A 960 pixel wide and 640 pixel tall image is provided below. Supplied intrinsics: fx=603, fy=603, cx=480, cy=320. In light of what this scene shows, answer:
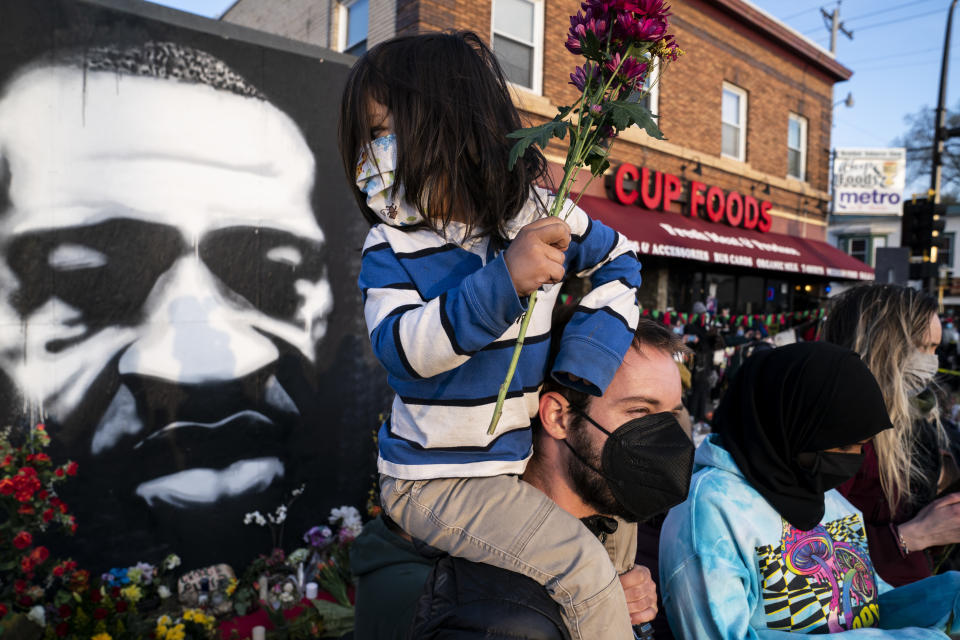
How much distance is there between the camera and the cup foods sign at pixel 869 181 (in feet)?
54.8

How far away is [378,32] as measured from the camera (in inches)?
357

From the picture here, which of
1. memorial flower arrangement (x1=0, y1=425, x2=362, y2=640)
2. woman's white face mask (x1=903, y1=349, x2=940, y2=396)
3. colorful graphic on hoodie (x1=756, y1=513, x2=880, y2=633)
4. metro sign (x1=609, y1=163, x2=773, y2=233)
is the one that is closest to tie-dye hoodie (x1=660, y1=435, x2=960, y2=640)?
colorful graphic on hoodie (x1=756, y1=513, x2=880, y2=633)

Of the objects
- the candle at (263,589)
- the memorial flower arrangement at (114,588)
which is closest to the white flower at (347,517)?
the memorial flower arrangement at (114,588)

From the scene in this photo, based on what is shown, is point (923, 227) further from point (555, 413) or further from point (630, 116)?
point (630, 116)

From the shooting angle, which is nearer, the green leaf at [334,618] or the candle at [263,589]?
the green leaf at [334,618]

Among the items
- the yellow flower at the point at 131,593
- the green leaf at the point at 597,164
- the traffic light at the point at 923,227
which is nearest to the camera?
the green leaf at the point at 597,164

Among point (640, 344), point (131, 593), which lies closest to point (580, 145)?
point (640, 344)

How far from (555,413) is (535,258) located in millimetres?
724

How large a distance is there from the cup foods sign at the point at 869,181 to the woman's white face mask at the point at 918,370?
51.9 ft

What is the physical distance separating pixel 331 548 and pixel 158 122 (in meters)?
3.52

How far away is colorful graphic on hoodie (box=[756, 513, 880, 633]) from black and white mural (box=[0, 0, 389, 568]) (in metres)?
4.10

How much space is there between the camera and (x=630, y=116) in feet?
3.97

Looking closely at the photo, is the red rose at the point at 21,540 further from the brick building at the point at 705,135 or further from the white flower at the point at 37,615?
the brick building at the point at 705,135

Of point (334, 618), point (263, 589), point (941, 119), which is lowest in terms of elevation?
point (263, 589)
